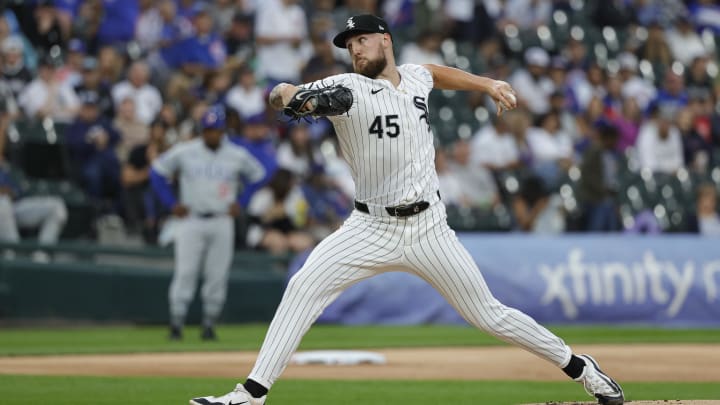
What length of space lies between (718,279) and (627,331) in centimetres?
150

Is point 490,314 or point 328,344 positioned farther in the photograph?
point 328,344

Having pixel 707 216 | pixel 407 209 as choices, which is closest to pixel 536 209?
pixel 707 216

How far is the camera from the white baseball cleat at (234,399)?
6098mm

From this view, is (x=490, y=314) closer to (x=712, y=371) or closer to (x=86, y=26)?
(x=712, y=371)

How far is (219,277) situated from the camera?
1281 centimetres

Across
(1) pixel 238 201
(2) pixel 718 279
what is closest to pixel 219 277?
(1) pixel 238 201

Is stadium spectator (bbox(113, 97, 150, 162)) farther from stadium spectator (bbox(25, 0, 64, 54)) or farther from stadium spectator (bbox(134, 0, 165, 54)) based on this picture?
stadium spectator (bbox(134, 0, 165, 54))

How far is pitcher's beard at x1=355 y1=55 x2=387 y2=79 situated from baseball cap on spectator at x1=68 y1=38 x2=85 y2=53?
1009 centimetres

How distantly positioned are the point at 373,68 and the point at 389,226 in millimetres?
849

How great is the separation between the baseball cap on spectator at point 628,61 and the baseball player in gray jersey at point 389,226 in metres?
14.3

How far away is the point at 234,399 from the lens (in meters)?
6.12

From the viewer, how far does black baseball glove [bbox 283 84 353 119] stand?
19.8 ft

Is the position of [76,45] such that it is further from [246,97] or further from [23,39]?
[246,97]

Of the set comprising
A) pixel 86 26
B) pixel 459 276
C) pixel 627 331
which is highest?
pixel 86 26
